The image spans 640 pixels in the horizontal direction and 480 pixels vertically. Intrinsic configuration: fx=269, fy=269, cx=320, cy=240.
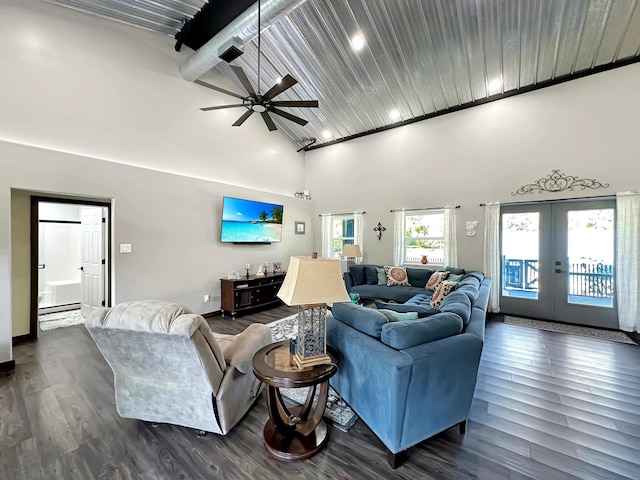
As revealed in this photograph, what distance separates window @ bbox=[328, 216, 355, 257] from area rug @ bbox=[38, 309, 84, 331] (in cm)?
541

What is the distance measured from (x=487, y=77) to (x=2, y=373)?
25.9 ft

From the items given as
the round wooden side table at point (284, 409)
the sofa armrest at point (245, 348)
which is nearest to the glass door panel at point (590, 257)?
the round wooden side table at point (284, 409)

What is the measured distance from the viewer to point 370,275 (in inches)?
241

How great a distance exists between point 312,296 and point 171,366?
3.57ft

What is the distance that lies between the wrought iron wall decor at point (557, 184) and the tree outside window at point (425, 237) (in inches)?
60.1

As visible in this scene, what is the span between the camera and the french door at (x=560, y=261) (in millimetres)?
4398

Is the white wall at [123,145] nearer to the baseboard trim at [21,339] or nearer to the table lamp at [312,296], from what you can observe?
the baseboard trim at [21,339]

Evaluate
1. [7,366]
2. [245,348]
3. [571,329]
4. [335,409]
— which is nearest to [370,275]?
[571,329]

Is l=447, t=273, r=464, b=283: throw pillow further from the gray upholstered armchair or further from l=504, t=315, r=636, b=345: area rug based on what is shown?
the gray upholstered armchair

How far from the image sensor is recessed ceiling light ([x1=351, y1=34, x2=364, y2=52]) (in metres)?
4.24

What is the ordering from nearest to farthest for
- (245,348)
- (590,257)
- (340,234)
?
(245,348) → (590,257) → (340,234)

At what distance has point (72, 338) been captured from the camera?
3875 millimetres

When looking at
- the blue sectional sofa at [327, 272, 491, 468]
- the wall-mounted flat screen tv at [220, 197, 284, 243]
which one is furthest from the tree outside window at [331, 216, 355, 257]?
the blue sectional sofa at [327, 272, 491, 468]

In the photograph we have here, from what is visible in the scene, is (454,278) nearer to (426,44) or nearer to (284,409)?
(426,44)
